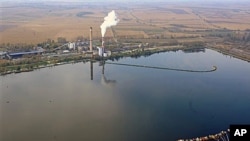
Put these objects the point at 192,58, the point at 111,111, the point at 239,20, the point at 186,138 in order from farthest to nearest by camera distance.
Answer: the point at 239,20, the point at 192,58, the point at 111,111, the point at 186,138

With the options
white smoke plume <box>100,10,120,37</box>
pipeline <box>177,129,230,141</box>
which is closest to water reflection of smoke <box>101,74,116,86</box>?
pipeline <box>177,129,230,141</box>

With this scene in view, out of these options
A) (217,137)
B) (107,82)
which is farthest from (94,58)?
(217,137)

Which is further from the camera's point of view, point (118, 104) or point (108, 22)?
point (108, 22)

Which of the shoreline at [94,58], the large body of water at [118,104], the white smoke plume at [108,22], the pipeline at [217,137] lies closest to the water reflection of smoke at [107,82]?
the large body of water at [118,104]

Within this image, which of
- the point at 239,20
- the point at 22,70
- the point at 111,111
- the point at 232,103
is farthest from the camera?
the point at 239,20

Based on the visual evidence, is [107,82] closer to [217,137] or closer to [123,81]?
[123,81]

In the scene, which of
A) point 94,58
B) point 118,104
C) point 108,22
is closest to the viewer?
point 118,104

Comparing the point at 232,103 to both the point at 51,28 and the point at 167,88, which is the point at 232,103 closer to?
the point at 167,88

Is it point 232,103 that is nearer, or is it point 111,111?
point 111,111

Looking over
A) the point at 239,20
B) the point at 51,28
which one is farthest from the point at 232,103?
the point at 239,20
